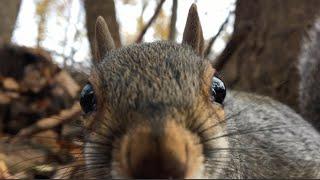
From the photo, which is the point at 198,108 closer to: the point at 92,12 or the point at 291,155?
the point at 291,155

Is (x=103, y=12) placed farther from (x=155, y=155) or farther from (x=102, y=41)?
(x=155, y=155)

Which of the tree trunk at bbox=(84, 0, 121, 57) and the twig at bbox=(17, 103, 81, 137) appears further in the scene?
the tree trunk at bbox=(84, 0, 121, 57)

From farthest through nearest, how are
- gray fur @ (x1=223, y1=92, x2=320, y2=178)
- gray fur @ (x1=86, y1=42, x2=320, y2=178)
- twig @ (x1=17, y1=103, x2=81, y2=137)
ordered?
twig @ (x1=17, y1=103, x2=81, y2=137)
gray fur @ (x1=223, y1=92, x2=320, y2=178)
gray fur @ (x1=86, y1=42, x2=320, y2=178)

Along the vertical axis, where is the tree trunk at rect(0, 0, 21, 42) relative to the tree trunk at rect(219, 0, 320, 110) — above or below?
above

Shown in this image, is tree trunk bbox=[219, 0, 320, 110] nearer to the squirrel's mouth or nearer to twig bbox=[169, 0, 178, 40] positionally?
twig bbox=[169, 0, 178, 40]

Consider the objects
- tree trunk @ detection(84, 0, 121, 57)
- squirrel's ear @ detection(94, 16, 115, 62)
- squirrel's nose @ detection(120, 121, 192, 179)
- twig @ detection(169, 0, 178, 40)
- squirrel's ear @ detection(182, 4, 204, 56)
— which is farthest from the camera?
twig @ detection(169, 0, 178, 40)

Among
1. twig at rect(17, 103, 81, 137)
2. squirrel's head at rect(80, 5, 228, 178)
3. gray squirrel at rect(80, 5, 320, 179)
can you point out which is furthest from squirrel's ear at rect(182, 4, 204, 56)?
twig at rect(17, 103, 81, 137)

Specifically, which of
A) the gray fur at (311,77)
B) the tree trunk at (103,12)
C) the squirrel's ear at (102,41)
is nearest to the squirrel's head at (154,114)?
the squirrel's ear at (102,41)
